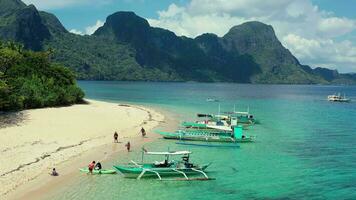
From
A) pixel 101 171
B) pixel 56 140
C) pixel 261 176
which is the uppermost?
pixel 56 140

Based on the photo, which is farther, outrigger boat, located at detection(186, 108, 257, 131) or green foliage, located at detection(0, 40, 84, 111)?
outrigger boat, located at detection(186, 108, 257, 131)

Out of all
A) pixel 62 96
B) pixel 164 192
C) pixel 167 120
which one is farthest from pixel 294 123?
pixel 164 192

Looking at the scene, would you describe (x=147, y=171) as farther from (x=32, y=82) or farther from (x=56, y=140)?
(x=32, y=82)

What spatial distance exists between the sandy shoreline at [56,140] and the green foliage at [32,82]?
2498 mm

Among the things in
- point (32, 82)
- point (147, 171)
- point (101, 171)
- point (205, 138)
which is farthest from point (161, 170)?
point (32, 82)

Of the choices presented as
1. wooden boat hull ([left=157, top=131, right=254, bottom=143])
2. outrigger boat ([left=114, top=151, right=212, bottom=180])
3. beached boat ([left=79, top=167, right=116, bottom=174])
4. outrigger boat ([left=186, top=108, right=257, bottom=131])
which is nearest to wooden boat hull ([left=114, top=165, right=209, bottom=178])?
outrigger boat ([left=114, top=151, right=212, bottom=180])

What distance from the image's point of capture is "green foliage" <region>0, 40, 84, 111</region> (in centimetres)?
5131

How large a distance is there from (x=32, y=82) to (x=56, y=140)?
2351 centimetres

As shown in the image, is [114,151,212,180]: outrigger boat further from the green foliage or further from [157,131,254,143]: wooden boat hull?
the green foliage

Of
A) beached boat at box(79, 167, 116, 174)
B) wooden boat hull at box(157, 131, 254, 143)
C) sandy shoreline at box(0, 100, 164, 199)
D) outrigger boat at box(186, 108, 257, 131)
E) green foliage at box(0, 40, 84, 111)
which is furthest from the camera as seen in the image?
outrigger boat at box(186, 108, 257, 131)

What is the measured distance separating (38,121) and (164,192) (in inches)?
Result: 979

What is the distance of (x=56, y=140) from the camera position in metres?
38.7

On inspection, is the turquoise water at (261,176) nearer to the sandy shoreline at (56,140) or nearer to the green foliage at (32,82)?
the sandy shoreline at (56,140)

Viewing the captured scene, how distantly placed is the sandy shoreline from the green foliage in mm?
2498
